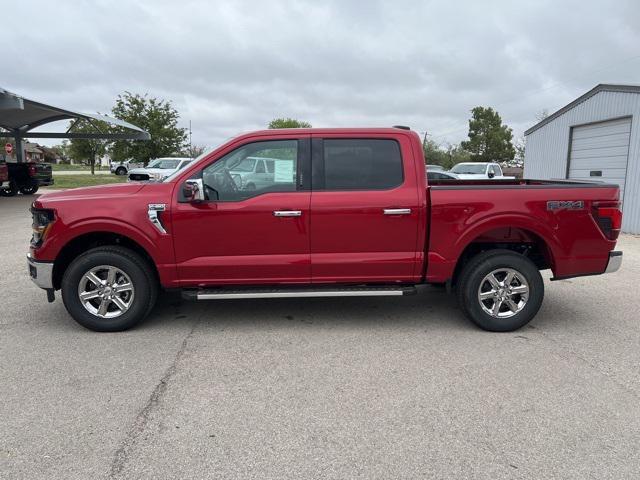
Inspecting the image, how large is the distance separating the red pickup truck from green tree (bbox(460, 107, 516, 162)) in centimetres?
5471

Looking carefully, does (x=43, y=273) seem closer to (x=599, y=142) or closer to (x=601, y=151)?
(x=601, y=151)

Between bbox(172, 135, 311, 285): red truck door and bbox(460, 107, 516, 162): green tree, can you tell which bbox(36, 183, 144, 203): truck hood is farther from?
bbox(460, 107, 516, 162): green tree

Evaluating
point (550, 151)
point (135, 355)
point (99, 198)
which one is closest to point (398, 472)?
point (135, 355)

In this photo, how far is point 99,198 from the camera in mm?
4566

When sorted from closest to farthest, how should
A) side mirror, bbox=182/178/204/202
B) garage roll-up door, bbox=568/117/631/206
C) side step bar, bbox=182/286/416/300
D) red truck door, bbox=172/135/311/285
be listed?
side mirror, bbox=182/178/204/202 < red truck door, bbox=172/135/311/285 < side step bar, bbox=182/286/416/300 < garage roll-up door, bbox=568/117/631/206

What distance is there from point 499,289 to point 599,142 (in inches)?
427

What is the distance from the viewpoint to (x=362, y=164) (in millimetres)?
4707

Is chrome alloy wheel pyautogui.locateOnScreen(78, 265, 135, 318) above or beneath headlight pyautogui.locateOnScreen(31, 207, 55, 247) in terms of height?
beneath

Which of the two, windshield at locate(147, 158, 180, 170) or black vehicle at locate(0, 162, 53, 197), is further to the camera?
windshield at locate(147, 158, 180, 170)

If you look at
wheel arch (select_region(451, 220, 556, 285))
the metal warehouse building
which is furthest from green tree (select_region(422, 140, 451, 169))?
wheel arch (select_region(451, 220, 556, 285))

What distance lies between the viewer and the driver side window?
15.1 feet

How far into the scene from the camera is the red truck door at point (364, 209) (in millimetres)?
4570

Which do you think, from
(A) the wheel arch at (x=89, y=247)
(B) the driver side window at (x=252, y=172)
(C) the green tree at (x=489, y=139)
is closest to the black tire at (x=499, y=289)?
(B) the driver side window at (x=252, y=172)

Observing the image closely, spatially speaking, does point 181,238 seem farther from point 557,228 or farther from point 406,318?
point 557,228
